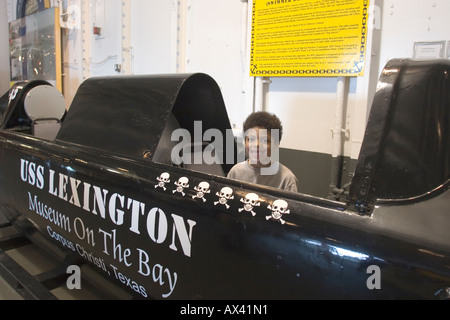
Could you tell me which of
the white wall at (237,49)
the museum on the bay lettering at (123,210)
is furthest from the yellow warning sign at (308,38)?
the museum on the bay lettering at (123,210)

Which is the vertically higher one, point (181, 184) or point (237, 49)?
point (237, 49)

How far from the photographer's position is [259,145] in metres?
1.50

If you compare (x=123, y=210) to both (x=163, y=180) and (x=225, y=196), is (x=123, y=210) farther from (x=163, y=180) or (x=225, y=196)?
(x=225, y=196)

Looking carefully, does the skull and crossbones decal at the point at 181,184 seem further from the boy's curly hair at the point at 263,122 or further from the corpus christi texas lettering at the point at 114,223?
the boy's curly hair at the point at 263,122

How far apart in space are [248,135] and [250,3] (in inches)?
61.1

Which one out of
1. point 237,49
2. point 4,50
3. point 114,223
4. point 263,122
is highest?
point 4,50

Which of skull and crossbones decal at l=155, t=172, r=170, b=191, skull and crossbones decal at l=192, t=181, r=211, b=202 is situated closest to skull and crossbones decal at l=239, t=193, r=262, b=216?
skull and crossbones decal at l=192, t=181, r=211, b=202

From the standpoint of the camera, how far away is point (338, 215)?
2.77 ft

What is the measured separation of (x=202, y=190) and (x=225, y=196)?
93 mm

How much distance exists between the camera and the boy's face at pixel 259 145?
150cm

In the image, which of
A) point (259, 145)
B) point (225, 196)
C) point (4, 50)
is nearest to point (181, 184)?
point (225, 196)

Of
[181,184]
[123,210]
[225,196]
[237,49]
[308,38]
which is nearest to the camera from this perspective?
[225,196]
